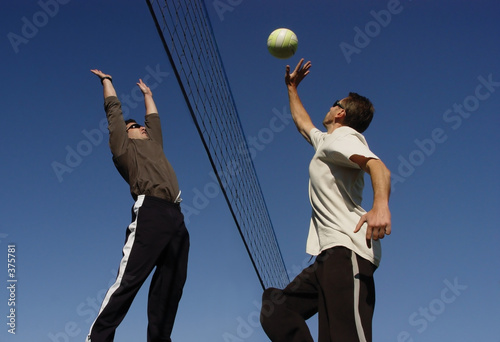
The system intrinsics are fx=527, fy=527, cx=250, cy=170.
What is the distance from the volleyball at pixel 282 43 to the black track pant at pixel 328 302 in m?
3.06

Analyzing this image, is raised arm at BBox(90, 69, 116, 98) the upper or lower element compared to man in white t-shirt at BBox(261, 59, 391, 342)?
upper

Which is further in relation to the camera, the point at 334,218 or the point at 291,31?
the point at 291,31

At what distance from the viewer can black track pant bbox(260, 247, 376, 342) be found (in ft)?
9.24

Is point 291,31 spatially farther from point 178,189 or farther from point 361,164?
point 361,164

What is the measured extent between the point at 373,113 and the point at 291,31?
237 cm

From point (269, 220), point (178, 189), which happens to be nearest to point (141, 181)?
point (178, 189)

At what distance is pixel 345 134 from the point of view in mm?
3244

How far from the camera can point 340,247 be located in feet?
9.96

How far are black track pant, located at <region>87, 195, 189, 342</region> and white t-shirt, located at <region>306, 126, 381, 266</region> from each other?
113 centimetres

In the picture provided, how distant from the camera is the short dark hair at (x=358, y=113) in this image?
355 cm

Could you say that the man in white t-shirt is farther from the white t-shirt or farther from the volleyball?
the volleyball

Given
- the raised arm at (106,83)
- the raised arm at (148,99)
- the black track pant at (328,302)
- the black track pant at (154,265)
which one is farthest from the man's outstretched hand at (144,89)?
the black track pant at (328,302)

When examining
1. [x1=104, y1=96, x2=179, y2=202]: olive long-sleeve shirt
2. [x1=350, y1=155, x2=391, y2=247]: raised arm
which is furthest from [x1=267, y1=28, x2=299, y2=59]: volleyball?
[x1=350, y1=155, x2=391, y2=247]: raised arm

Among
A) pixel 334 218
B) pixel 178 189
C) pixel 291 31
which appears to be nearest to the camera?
pixel 334 218
